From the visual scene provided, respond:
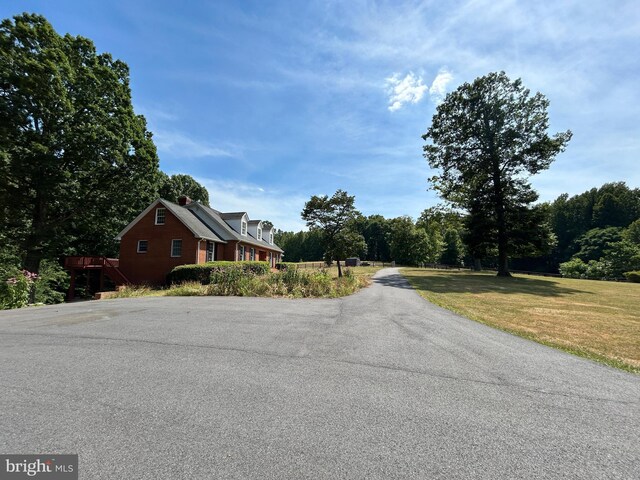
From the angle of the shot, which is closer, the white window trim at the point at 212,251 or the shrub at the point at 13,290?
the shrub at the point at 13,290

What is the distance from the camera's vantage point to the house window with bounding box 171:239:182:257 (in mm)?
23656

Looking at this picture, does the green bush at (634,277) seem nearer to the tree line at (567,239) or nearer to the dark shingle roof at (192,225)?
the tree line at (567,239)

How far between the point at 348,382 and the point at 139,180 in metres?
24.5

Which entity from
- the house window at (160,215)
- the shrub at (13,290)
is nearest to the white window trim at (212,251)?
the house window at (160,215)

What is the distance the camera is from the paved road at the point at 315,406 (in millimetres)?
2363

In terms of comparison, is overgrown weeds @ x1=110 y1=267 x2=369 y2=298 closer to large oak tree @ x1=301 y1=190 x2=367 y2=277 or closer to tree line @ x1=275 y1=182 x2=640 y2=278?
large oak tree @ x1=301 y1=190 x2=367 y2=277

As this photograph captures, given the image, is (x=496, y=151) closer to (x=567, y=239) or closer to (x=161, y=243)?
(x=161, y=243)

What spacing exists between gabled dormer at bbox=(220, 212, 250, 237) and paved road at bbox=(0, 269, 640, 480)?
24335mm

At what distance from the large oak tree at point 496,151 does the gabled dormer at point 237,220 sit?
73.7 feet

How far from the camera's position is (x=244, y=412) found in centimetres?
316

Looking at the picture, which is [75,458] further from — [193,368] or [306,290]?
[306,290]

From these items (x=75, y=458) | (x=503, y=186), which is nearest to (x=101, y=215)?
(x=75, y=458)

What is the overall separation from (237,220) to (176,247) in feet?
26.1

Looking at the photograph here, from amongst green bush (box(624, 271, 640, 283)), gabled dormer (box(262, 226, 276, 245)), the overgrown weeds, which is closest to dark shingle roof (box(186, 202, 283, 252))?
gabled dormer (box(262, 226, 276, 245))
